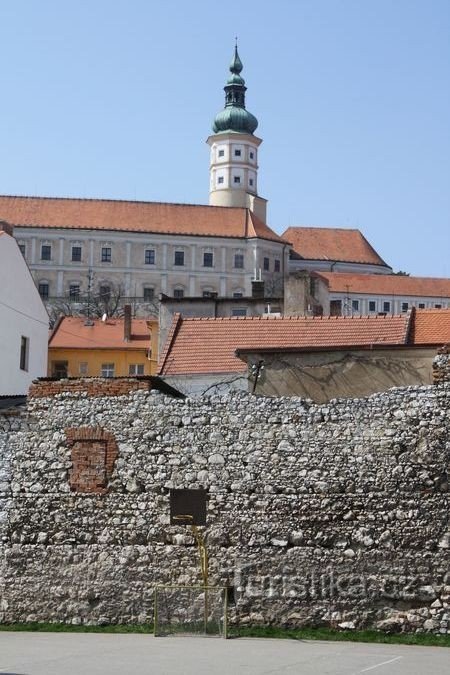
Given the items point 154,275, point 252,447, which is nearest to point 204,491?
point 252,447

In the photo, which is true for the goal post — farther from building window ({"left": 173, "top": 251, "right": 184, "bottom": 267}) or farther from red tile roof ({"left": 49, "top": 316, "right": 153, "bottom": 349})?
building window ({"left": 173, "top": 251, "right": 184, "bottom": 267})

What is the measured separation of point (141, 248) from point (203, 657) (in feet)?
345

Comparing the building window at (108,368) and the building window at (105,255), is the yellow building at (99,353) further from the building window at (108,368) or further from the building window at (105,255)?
the building window at (105,255)

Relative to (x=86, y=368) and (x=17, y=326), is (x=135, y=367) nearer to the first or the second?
(x=86, y=368)

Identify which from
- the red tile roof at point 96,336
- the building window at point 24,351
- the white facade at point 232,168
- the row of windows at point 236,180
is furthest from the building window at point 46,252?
the building window at point 24,351

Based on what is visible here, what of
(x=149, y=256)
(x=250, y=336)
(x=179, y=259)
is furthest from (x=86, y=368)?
(x=179, y=259)

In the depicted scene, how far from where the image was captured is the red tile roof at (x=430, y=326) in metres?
27.3

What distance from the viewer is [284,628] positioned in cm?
1538

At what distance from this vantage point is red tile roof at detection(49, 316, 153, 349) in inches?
2611

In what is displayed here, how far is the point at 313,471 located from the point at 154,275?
10085 centimetres

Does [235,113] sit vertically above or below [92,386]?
above

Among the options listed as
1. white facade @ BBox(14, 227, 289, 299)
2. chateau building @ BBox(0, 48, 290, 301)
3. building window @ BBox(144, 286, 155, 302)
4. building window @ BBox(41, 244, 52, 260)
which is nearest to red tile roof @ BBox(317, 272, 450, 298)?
chateau building @ BBox(0, 48, 290, 301)

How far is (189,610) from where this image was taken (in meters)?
15.4

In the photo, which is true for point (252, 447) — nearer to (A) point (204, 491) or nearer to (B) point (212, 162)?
(A) point (204, 491)
